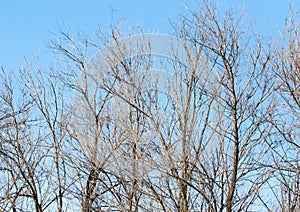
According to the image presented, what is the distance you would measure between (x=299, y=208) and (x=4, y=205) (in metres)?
4.36

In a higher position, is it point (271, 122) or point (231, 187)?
point (271, 122)

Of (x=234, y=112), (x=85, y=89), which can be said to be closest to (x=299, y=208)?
(x=234, y=112)

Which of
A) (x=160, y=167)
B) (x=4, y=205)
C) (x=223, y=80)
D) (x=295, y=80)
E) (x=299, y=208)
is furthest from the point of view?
(x=4, y=205)

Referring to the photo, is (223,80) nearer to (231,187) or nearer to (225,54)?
(225,54)

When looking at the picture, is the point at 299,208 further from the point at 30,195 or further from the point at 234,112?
the point at 30,195

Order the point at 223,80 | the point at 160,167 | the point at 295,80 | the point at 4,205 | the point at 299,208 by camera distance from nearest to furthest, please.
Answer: the point at 160,167 → the point at 223,80 → the point at 295,80 → the point at 299,208 → the point at 4,205

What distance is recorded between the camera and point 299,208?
650 centimetres

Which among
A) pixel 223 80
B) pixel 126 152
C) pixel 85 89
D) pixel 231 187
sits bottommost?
pixel 231 187

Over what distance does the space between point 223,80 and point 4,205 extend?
4241 mm

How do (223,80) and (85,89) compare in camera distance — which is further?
(85,89)

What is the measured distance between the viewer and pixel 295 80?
5582 millimetres

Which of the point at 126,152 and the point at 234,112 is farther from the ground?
the point at 234,112

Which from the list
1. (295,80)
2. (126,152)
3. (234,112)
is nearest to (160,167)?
(126,152)

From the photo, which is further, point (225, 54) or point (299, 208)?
point (299, 208)
